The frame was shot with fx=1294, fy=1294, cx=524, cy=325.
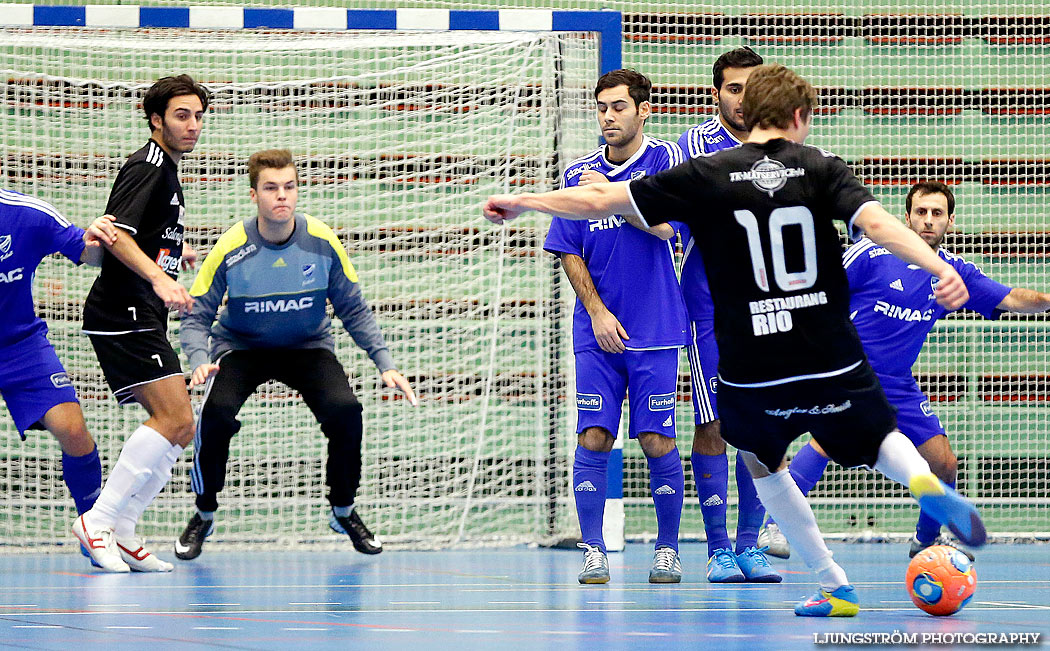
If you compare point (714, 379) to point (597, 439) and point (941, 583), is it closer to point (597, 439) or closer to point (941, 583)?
point (597, 439)

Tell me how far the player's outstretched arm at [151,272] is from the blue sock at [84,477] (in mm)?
897

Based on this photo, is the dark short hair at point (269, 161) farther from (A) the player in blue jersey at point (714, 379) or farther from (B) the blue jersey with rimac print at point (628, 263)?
(A) the player in blue jersey at point (714, 379)

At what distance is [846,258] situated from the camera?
20.2 ft

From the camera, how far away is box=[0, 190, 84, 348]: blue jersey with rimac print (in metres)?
5.45

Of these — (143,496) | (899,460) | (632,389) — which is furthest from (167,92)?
(899,460)

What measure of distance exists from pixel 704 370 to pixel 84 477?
2762mm

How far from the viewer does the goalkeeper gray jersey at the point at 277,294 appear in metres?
5.93

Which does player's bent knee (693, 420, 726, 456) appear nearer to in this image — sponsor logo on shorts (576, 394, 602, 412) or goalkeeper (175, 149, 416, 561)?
sponsor logo on shorts (576, 394, 602, 412)

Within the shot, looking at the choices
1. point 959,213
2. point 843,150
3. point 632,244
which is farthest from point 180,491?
point 959,213

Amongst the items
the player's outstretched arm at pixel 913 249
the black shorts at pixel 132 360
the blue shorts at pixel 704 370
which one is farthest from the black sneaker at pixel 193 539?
the player's outstretched arm at pixel 913 249

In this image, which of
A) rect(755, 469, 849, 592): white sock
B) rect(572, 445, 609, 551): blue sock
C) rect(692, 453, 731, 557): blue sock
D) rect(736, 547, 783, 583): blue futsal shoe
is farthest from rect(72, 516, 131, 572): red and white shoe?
rect(755, 469, 849, 592): white sock

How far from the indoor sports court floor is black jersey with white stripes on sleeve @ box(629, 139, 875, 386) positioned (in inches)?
30.3

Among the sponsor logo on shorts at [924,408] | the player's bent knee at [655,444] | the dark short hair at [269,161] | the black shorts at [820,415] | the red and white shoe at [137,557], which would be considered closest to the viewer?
the black shorts at [820,415]

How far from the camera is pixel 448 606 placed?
431 centimetres
